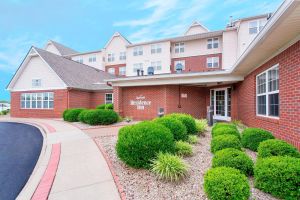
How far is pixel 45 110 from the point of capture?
18891mm

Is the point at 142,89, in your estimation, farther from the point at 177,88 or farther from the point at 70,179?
the point at 70,179

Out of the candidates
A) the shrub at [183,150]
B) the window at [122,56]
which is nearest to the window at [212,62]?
the window at [122,56]

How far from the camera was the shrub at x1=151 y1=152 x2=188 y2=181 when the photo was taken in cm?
381

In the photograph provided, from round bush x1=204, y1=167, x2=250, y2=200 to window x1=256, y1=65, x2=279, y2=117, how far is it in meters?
4.92

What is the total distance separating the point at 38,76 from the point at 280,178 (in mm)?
22354

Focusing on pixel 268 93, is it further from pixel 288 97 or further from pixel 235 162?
pixel 235 162

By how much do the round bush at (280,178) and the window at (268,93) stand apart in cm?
406

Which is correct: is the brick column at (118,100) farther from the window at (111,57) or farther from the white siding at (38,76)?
the window at (111,57)

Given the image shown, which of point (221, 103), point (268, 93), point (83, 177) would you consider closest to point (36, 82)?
point (83, 177)

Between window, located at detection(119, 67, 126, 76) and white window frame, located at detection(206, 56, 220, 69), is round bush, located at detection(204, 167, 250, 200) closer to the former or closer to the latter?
white window frame, located at detection(206, 56, 220, 69)

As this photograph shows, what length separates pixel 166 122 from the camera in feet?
20.8

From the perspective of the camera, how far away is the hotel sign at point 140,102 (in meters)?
14.2

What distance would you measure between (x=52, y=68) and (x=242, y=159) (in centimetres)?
1973

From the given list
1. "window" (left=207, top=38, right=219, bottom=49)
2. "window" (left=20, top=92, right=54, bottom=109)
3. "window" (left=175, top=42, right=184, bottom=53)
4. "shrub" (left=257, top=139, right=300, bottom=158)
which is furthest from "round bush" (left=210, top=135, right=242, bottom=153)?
"window" (left=175, top=42, right=184, bottom=53)
